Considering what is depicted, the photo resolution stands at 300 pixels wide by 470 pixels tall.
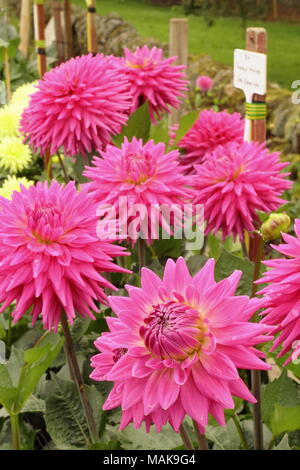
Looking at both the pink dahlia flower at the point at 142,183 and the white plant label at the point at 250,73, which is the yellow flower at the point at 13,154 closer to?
the white plant label at the point at 250,73

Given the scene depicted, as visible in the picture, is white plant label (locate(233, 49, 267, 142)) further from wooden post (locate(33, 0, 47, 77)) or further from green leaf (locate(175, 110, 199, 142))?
wooden post (locate(33, 0, 47, 77))

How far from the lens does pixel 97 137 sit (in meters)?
1.05

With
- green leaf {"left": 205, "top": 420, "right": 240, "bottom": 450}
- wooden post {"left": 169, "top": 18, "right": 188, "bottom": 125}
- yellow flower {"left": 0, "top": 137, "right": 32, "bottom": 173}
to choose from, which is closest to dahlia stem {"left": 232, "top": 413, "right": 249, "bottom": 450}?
green leaf {"left": 205, "top": 420, "right": 240, "bottom": 450}

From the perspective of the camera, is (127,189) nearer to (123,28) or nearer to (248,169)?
(248,169)

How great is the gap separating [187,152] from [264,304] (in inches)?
27.7

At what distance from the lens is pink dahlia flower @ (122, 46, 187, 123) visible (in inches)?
46.9

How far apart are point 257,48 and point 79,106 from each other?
29cm

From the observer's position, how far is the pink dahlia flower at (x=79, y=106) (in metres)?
1.05

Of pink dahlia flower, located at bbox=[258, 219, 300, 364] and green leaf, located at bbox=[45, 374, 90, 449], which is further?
green leaf, located at bbox=[45, 374, 90, 449]

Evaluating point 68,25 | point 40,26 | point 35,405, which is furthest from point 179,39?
point 35,405

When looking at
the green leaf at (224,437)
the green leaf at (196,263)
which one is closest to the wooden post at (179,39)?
the green leaf at (196,263)

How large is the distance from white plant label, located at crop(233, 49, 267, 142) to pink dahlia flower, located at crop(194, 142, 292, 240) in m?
0.15

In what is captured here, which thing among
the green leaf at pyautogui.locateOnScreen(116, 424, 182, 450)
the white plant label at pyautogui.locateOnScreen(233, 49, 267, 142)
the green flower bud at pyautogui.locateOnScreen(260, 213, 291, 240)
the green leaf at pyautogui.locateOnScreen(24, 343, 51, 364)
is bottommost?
the green leaf at pyautogui.locateOnScreen(116, 424, 182, 450)

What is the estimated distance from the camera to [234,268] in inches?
37.7
